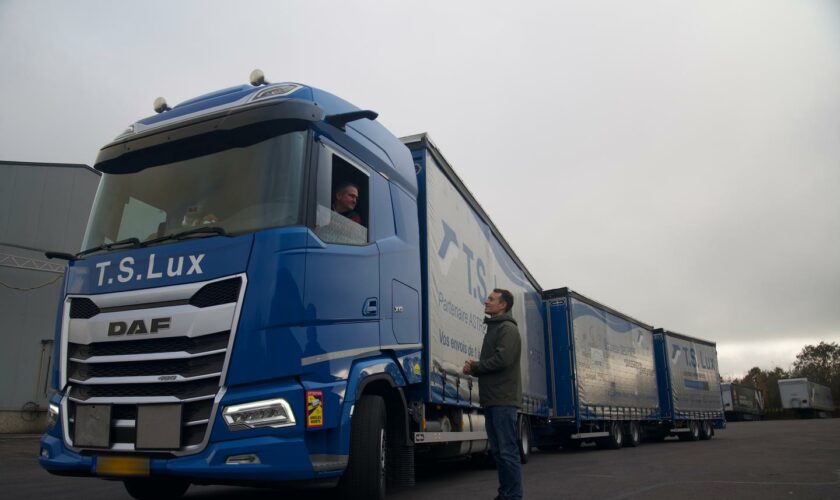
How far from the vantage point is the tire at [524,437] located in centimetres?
1033

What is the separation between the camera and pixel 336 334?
4461mm

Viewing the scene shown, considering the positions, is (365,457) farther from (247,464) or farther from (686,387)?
(686,387)

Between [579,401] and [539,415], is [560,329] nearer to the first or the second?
[579,401]

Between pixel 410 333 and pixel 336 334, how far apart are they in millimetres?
1444

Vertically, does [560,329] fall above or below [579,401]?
above

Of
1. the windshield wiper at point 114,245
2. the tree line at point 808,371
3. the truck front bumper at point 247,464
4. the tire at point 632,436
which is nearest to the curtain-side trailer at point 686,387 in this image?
the tire at point 632,436

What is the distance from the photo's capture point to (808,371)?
339 ft

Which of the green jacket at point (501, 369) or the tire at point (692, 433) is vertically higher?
the green jacket at point (501, 369)

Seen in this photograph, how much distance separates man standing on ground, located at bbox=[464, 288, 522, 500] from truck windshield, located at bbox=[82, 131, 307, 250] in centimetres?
208

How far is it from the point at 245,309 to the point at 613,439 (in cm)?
1522

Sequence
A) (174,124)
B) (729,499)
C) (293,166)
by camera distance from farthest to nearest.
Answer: (729,499), (174,124), (293,166)

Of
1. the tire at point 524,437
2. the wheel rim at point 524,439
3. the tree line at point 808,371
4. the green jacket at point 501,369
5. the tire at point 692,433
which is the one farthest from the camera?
the tree line at point 808,371

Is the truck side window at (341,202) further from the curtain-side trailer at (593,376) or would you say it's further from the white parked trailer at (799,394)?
the white parked trailer at (799,394)

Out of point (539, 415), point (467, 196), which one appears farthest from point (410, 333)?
point (539, 415)
